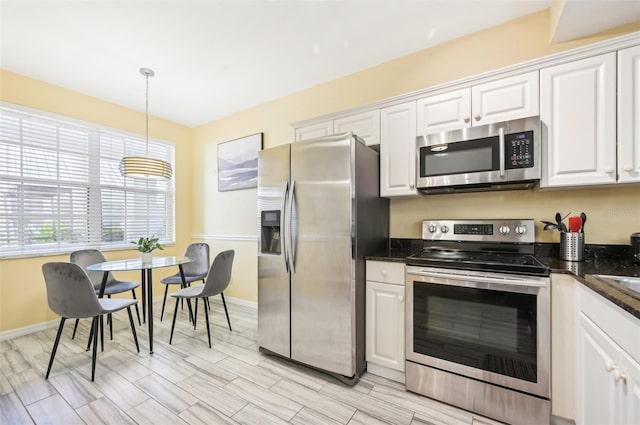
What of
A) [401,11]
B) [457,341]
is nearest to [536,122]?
[401,11]

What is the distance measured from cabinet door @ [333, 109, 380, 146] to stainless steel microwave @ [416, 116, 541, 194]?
40cm

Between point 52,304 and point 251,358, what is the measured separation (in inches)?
64.4

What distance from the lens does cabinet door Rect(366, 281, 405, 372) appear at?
1.98 metres

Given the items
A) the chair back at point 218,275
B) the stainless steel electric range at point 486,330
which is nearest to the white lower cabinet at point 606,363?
the stainless steel electric range at point 486,330

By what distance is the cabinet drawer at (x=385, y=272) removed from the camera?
1989 mm

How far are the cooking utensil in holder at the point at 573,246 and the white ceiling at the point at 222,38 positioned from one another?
4.72 feet

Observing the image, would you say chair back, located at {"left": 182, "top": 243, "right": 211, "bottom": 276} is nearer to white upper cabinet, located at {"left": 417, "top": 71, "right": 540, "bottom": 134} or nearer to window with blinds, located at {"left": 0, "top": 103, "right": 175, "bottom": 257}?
window with blinds, located at {"left": 0, "top": 103, "right": 175, "bottom": 257}

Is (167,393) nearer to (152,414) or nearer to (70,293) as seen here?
(152,414)

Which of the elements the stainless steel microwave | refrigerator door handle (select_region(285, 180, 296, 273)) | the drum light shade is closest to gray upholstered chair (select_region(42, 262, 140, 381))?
the drum light shade

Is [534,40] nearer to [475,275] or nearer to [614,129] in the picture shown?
[614,129]

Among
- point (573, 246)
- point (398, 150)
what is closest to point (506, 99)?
point (398, 150)

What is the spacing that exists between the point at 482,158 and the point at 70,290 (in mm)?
3197

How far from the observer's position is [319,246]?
2.12m

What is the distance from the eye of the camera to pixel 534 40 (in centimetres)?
206
